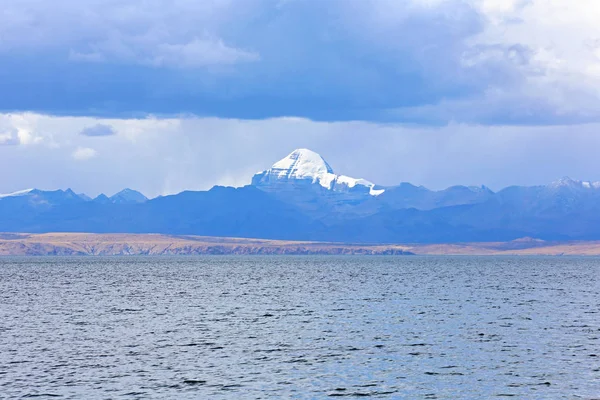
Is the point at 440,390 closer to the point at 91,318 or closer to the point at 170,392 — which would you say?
the point at 170,392

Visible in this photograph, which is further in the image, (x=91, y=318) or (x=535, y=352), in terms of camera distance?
(x=91, y=318)

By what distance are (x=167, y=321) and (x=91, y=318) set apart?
425 inches

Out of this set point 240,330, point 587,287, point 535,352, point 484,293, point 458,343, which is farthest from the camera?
point 587,287

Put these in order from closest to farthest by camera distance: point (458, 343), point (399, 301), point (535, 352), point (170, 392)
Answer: point (170, 392) → point (535, 352) → point (458, 343) → point (399, 301)

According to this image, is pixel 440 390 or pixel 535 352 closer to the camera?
pixel 440 390

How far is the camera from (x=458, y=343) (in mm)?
83312

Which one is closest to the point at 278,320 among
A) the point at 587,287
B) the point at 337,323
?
the point at 337,323

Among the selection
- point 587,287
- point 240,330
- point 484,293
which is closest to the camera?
point 240,330

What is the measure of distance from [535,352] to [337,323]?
30.4m

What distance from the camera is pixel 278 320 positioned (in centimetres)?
10744

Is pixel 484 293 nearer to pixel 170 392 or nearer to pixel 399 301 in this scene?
pixel 399 301

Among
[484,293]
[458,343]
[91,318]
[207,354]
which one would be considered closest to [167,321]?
[91,318]

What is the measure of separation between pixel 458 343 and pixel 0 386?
42.9 m

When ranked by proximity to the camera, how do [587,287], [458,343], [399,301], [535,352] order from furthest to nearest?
[587,287] → [399,301] → [458,343] → [535,352]
